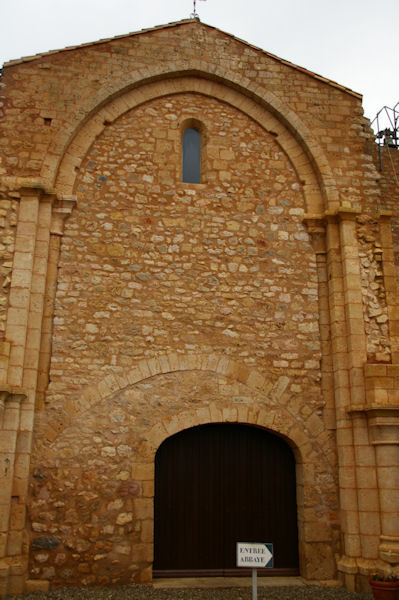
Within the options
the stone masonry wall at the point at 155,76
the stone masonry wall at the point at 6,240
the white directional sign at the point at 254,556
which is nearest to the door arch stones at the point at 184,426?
the stone masonry wall at the point at 6,240

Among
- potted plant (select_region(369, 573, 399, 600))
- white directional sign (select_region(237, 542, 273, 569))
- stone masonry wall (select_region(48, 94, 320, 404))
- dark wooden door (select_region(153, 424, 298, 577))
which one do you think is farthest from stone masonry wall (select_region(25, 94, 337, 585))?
white directional sign (select_region(237, 542, 273, 569))

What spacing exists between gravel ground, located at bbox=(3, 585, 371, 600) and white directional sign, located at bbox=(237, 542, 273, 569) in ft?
5.29

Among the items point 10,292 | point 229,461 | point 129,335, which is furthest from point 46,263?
point 229,461

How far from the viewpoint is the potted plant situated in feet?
21.0

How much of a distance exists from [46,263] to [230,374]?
10.0 ft

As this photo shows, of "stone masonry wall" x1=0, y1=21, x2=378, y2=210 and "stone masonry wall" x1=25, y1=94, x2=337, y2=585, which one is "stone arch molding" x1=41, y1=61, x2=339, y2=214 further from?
"stone masonry wall" x1=25, y1=94, x2=337, y2=585

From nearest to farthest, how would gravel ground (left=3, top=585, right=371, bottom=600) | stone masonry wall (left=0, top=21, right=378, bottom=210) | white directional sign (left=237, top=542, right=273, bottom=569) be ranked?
white directional sign (left=237, top=542, right=273, bottom=569)
gravel ground (left=3, top=585, right=371, bottom=600)
stone masonry wall (left=0, top=21, right=378, bottom=210)

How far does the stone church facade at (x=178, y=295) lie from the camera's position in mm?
7148

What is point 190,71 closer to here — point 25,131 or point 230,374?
point 25,131

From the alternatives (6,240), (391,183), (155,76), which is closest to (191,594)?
(6,240)

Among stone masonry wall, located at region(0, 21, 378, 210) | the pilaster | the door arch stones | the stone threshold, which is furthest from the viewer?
stone masonry wall, located at region(0, 21, 378, 210)

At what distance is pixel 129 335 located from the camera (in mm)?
7848

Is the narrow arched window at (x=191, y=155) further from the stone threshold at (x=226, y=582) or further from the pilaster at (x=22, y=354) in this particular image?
the stone threshold at (x=226, y=582)

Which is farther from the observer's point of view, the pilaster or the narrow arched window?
the narrow arched window
